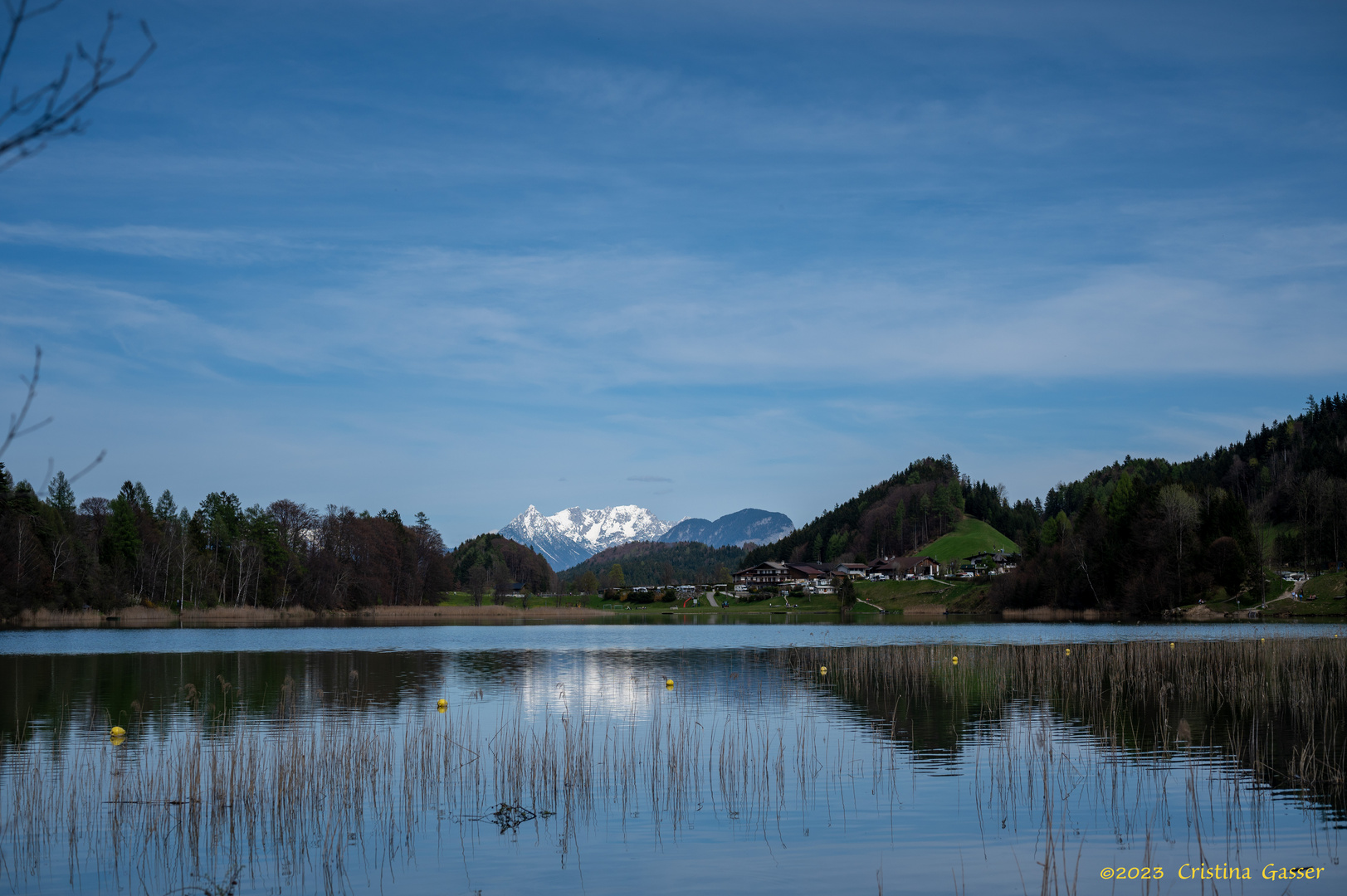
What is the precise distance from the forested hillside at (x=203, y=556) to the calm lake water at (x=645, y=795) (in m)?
67.5

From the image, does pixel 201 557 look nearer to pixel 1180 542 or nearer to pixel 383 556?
pixel 383 556

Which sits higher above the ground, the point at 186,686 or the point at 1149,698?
the point at 186,686

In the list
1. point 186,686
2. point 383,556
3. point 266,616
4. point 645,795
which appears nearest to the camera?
point 645,795

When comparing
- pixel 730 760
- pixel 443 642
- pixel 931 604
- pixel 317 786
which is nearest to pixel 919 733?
pixel 730 760

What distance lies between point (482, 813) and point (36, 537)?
3579 inches

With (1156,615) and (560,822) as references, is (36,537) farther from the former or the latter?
(1156,615)

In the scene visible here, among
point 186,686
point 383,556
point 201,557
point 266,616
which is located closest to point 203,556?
point 201,557

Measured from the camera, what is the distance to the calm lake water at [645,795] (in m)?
13.4

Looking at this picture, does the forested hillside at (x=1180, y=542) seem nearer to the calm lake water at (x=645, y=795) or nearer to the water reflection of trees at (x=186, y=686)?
the calm lake water at (x=645, y=795)

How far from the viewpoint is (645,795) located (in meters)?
18.4

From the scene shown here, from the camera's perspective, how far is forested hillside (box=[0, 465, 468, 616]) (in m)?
92.0

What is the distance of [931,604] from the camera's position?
15225 cm

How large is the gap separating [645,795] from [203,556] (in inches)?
4507

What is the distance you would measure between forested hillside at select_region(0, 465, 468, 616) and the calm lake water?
67.5m
